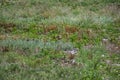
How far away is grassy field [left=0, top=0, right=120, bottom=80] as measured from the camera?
10.7 metres

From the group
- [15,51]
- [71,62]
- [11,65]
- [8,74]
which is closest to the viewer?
[8,74]

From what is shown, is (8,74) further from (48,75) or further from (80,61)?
(80,61)

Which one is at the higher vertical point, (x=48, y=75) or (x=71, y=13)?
(x=48, y=75)

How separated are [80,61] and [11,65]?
2.76m

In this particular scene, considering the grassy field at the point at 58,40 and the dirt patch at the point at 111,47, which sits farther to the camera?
the dirt patch at the point at 111,47

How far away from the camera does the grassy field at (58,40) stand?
10.7 metres

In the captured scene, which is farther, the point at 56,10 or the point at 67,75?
the point at 56,10

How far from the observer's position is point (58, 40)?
1523cm

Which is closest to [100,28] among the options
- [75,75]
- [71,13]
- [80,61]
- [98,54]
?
[71,13]

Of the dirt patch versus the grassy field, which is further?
the dirt patch

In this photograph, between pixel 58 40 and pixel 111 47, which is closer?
pixel 111 47

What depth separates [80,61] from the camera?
12.1 meters

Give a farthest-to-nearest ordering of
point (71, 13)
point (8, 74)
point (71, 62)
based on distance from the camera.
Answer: point (71, 13) < point (71, 62) < point (8, 74)

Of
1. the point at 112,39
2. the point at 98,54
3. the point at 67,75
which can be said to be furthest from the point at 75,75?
the point at 112,39
